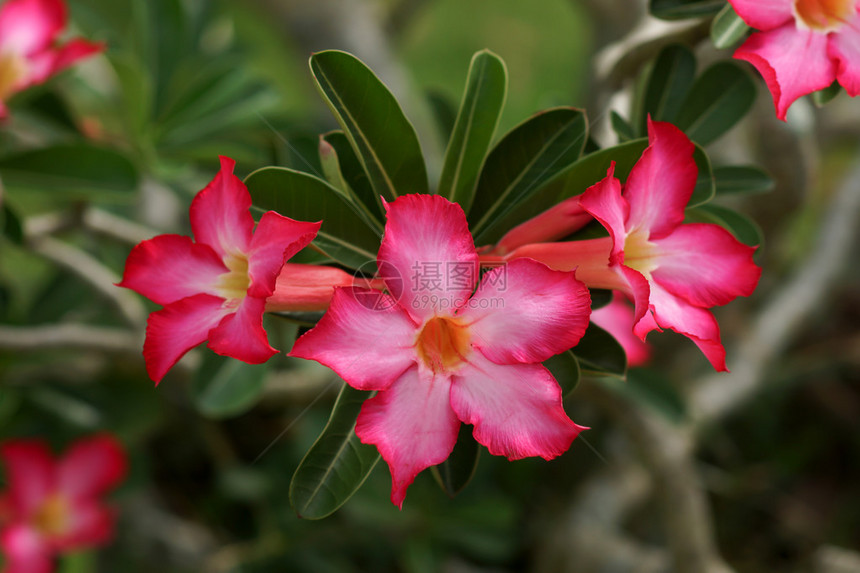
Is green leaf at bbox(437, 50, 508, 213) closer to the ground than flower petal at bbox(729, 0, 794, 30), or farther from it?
closer to the ground

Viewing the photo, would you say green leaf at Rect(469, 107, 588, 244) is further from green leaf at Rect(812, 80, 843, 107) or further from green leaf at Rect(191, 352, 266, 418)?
green leaf at Rect(191, 352, 266, 418)

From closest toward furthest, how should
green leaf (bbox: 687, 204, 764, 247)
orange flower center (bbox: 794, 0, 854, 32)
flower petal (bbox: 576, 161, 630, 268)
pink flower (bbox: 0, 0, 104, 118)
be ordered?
flower petal (bbox: 576, 161, 630, 268) < orange flower center (bbox: 794, 0, 854, 32) < green leaf (bbox: 687, 204, 764, 247) < pink flower (bbox: 0, 0, 104, 118)

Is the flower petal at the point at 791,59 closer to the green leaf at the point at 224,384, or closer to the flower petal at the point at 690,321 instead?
the flower petal at the point at 690,321

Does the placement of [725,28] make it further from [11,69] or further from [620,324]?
[11,69]

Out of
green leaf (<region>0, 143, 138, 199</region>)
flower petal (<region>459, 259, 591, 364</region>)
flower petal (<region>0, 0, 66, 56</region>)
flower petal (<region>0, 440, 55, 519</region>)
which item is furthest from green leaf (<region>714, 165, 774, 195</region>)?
flower petal (<region>0, 440, 55, 519</region>)

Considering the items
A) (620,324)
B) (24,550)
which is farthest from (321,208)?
(24,550)

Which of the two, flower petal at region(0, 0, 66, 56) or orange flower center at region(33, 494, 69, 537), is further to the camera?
orange flower center at region(33, 494, 69, 537)
